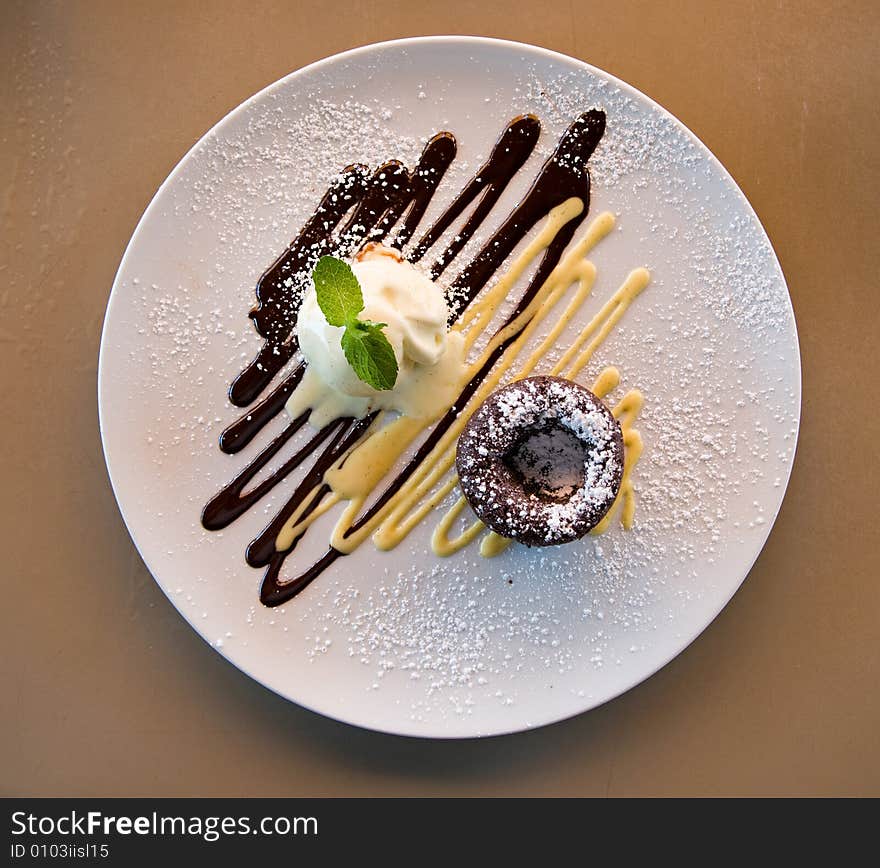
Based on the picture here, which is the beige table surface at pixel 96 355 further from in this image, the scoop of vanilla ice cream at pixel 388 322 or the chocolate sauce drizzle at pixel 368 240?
the scoop of vanilla ice cream at pixel 388 322

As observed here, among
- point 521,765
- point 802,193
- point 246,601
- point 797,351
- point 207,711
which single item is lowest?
point 521,765

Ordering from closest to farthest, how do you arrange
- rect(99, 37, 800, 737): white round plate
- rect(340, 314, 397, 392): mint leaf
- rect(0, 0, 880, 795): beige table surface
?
rect(340, 314, 397, 392): mint leaf
rect(99, 37, 800, 737): white round plate
rect(0, 0, 880, 795): beige table surface

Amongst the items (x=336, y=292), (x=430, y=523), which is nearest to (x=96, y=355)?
(x=336, y=292)

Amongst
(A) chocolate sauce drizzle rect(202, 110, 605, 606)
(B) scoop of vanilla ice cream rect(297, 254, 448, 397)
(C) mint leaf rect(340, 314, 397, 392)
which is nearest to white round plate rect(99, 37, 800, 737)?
(A) chocolate sauce drizzle rect(202, 110, 605, 606)

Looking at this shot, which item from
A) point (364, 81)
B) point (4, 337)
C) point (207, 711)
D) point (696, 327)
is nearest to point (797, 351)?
point (696, 327)

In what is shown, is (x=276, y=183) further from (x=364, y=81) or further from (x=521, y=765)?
(x=521, y=765)

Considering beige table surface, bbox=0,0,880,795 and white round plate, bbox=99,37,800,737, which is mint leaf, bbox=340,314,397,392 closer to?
white round plate, bbox=99,37,800,737
